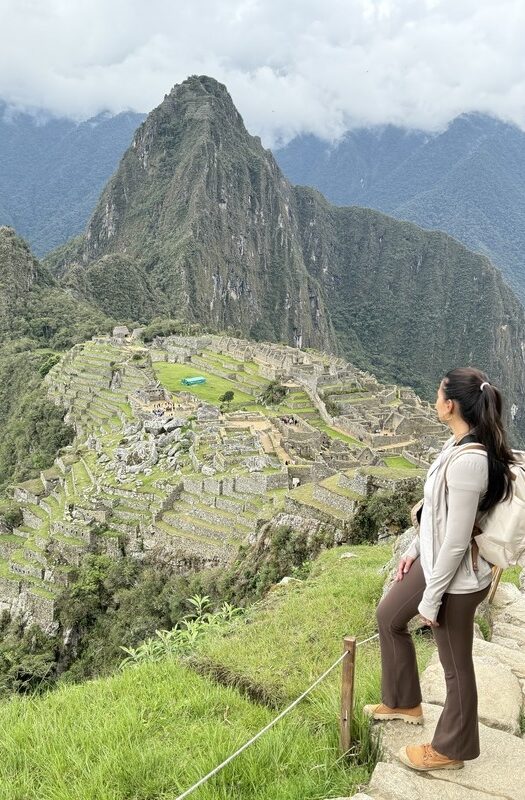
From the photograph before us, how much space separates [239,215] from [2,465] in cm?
11167

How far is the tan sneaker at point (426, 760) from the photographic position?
10.6 feet

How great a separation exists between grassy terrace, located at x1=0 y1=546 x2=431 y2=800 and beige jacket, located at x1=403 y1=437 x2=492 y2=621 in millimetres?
1016

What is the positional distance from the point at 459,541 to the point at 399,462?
2119 centimetres

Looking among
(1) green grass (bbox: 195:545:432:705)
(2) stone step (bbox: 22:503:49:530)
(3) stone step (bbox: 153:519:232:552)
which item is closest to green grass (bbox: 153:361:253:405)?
(2) stone step (bbox: 22:503:49:530)

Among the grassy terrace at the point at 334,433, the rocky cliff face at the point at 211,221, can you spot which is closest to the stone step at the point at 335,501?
the grassy terrace at the point at 334,433

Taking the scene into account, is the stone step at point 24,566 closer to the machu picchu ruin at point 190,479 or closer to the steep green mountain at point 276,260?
the machu picchu ruin at point 190,479

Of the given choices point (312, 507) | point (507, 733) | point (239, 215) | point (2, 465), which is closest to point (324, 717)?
point (507, 733)

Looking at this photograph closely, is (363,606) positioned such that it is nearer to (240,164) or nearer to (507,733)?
(507,733)

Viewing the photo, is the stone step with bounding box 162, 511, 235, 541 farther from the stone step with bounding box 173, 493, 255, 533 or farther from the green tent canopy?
the green tent canopy

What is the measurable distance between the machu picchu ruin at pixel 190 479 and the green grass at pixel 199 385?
0.64 m

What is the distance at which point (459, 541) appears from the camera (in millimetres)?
3119

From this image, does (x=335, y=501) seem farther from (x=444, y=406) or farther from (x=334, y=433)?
(x=334, y=433)

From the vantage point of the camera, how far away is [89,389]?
1588 inches

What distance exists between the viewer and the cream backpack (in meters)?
3.10
